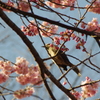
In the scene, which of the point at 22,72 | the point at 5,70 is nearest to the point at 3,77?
the point at 5,70

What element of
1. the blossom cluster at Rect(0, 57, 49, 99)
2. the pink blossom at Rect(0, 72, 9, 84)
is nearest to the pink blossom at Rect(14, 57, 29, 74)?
the blossom cluster at Rect(0, 57, 49, 99)

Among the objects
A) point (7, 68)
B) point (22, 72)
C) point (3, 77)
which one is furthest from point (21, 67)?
point (3, 77)

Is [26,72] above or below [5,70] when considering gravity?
below

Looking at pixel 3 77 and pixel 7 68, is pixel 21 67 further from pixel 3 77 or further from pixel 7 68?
pixel 3 77

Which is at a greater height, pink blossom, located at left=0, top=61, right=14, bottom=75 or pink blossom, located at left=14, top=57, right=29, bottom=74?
pink blossom, located at left=0, top=61, right=14, bottom=75

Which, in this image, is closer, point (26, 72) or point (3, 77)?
point (26, 72)

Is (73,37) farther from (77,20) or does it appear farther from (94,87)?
(94,87)

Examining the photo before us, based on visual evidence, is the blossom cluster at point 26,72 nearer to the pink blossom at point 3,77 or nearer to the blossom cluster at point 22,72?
the blossom cluster at point 22,72

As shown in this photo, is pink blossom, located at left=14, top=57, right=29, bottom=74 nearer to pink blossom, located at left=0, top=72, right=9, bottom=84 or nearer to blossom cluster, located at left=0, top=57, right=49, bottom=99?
blossom cluster, located at left=0, top=57, right=49, bottom=99

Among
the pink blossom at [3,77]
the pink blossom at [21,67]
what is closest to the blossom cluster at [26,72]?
the pink blossom at [21,67]

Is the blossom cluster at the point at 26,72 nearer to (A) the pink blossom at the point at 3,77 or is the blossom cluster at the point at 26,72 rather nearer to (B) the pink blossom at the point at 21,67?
(B) the pink blossom at the point at 21,67

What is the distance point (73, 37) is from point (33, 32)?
0.59 m

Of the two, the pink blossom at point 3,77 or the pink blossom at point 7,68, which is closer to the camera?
the pink blossom at point 7,68

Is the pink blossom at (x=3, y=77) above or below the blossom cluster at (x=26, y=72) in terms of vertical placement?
above
